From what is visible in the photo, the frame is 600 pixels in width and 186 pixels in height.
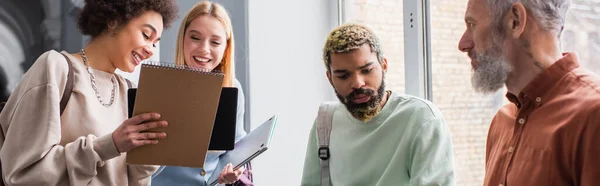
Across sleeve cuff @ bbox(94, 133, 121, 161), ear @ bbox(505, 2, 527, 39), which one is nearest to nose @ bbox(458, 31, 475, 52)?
ear @ bbox(505, 2, 527, 39)

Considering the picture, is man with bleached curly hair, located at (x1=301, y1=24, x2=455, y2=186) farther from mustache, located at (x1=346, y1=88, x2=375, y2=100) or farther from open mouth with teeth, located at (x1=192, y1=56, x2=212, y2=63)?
open mouth with teeth, located at (x1=192, y1=56, x2=212, y2=63)

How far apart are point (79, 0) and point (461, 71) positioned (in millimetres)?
2433

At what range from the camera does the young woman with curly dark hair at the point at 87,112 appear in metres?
2.07

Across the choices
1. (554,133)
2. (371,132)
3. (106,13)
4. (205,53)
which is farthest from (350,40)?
(554,133)

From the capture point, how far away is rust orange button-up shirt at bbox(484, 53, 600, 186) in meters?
1.49

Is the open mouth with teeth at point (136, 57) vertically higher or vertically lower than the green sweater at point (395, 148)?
higher

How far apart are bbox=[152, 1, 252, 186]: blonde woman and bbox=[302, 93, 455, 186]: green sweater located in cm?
56

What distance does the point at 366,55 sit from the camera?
105 inches

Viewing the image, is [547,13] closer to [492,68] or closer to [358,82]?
[492,68]

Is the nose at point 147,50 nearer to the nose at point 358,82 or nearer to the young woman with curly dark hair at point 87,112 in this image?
the young woman with curly dark hair at point 87,112

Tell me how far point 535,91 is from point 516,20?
20 cm

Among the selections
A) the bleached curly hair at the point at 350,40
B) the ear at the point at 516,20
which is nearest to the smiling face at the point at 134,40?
the bleached curly hair at the point at 350,40

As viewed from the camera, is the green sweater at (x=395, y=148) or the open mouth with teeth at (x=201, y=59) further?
the open mouth with teeth at (x=201, y=59)

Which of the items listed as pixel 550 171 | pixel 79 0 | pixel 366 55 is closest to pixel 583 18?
pixel 366 55
